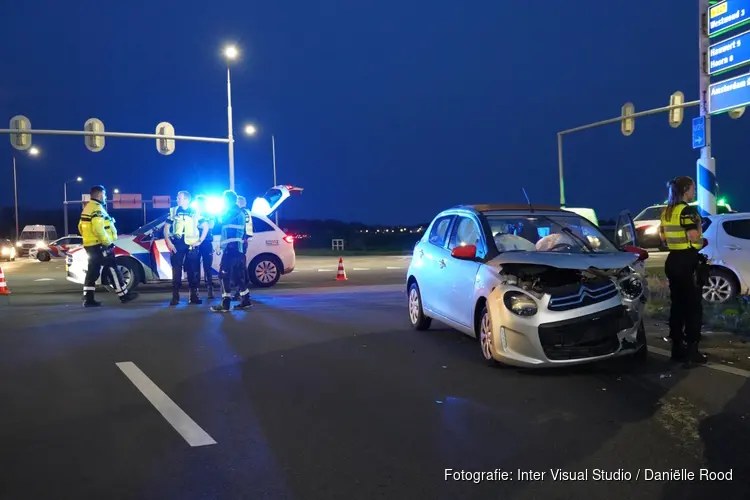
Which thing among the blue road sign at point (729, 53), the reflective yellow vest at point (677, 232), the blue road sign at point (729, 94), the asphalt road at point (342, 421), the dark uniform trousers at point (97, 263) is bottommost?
the asphalt road at point (342, 421)

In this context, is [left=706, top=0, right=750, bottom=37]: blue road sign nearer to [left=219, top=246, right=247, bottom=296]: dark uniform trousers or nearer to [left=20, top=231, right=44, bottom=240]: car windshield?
[left=219, top=246, right=247, bottom=296]: dark uniform trousers

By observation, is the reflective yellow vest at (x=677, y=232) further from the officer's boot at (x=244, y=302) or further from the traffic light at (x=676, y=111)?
the traffic light at (x=676, y=111)

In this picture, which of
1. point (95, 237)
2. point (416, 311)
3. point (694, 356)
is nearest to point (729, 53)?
point (694, 356)

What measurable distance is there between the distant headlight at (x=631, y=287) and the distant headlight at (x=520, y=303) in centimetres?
91

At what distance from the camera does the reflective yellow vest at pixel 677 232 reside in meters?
6.82

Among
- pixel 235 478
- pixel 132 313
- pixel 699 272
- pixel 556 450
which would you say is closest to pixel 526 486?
pixel 556 450

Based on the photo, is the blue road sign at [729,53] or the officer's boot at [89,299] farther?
the officer's boot at [89,299]

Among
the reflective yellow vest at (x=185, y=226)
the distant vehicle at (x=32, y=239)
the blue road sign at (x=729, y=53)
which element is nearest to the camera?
the blue road sign at (x=729, y=53)

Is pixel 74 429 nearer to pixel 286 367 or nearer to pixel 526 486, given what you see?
pixel 286 367

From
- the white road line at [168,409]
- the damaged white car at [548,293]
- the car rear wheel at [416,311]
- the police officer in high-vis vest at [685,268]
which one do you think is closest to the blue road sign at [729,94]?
the damaged white car at [548,293]

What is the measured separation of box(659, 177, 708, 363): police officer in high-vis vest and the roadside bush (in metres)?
1.77

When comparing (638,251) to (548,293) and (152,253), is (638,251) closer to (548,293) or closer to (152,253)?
(548,293)

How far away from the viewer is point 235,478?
396cm

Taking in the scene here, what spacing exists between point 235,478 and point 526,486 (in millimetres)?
1650
